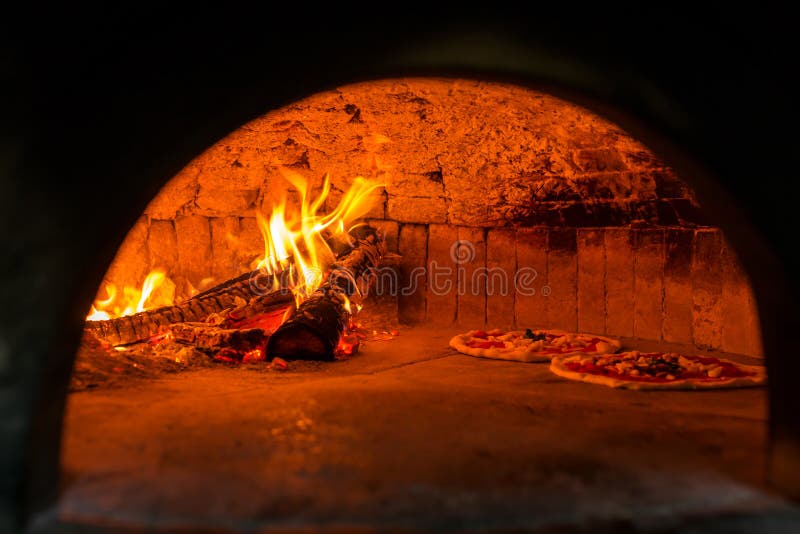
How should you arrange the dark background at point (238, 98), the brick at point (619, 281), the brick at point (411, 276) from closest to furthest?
the dark background at point (238, 98)
the brick at point (619, 281)
the brick at point (411, 276)

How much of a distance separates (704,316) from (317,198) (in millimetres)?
3390

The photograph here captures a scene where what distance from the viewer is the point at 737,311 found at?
474 centimetres

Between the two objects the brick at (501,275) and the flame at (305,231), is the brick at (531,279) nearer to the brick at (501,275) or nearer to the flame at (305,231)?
the brick at (501,275)

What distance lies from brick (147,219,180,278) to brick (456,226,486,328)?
2678mm

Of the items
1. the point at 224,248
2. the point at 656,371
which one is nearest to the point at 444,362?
the point at 656,371

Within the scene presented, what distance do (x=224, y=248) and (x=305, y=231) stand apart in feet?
3.44

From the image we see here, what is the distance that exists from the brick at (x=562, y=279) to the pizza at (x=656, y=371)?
3.63ft

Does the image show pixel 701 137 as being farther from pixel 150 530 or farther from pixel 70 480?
pixel 70 480

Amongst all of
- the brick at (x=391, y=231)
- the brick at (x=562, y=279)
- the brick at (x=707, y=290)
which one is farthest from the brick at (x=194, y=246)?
the brick at (x=707, y=290)

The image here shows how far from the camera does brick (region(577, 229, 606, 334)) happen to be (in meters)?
5.45

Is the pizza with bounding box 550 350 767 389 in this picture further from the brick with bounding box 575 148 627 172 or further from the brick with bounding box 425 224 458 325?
the brick with bounding box 425 224 458 325

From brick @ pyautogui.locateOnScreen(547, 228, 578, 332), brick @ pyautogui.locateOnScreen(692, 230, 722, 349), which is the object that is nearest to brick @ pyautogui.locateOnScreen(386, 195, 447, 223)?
brick @ pyautogui.locateOnScreen(547, 228, 578, 332)

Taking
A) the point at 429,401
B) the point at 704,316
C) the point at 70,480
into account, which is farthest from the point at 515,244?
the point at 70,480

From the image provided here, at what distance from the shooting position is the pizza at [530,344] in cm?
472
